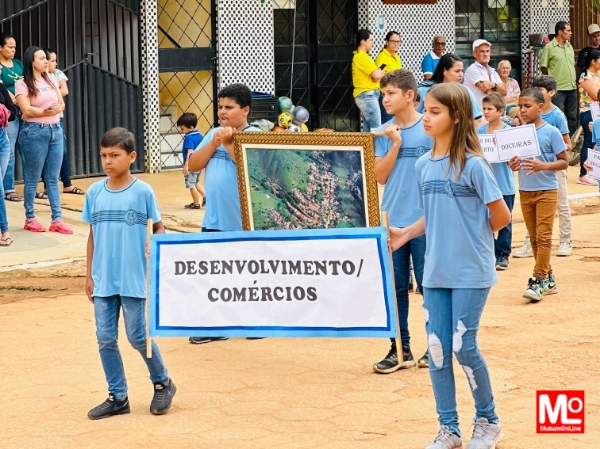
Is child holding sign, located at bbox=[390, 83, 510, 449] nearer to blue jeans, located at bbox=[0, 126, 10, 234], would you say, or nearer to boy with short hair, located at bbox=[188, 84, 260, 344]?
boy with short hair, located at bbox=[188, 84, 260, 344]

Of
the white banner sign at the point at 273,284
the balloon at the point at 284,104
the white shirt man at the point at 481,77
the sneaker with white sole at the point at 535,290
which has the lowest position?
the sneaker with white sole at the point at 535,290

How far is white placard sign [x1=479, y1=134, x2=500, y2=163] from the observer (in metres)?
9.50

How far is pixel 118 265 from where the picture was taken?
600 centimetres

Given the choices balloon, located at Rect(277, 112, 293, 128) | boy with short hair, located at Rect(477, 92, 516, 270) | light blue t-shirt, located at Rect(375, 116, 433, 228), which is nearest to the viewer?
light blue t-shirt, located at Rect(375, 116, 433, 228)

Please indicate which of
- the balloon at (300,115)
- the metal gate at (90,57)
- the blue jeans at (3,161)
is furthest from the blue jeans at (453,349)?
the balloon at (300,115)

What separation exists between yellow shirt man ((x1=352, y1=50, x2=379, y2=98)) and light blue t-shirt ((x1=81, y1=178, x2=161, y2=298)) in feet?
36.4

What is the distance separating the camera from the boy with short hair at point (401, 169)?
6.80m

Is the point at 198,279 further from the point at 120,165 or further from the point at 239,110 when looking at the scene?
the point at 239,110

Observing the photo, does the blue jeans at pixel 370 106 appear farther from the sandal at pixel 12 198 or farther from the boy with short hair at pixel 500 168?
the boy with short hair at pixel 500 168

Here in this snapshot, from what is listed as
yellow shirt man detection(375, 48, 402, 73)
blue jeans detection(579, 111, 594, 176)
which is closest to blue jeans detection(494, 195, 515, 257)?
blue jeans detection(579, 111, 594, 176)

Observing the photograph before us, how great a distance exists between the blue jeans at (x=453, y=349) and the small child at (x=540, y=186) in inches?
142

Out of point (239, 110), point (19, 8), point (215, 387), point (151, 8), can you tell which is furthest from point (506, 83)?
point (215, 387)

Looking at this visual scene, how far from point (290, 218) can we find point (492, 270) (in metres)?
2.14

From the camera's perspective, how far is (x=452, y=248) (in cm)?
524
